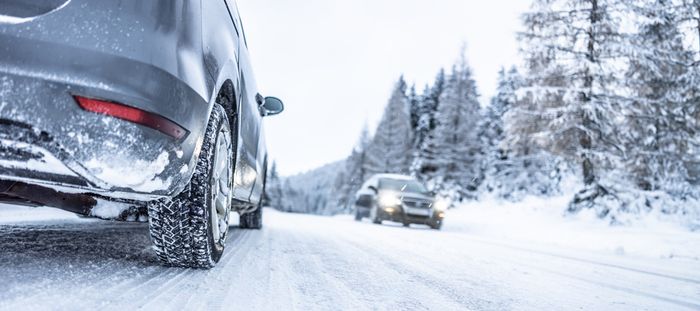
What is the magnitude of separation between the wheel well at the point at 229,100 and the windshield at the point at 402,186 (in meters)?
8.43

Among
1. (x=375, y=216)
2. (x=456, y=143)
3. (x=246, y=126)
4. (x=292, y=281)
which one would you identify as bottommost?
(x=292, y=281)

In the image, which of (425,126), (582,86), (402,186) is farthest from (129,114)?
(425,126)

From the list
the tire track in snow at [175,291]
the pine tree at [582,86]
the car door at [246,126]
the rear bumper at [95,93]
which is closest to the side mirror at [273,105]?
the car door at [246,126]

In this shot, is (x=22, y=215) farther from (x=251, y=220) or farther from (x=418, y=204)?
(x=418, y=204)

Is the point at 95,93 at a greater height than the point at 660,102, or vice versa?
the point at 660,102

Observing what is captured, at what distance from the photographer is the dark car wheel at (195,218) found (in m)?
1.79

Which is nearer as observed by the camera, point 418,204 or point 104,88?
point 104,88

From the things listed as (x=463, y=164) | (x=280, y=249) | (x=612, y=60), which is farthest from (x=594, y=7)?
(x=463, y=164)

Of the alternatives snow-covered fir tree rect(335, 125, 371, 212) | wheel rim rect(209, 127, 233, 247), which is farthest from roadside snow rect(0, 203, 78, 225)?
snow-covered fir tree rect(335, 125, 371, 212)

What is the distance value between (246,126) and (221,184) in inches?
29.3

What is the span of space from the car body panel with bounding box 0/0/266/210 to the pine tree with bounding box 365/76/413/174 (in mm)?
36990

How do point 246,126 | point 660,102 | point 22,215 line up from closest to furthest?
point 246,126 → point 22,215 → point 660,102

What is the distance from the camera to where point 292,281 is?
201cm

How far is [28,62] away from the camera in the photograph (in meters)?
1.33
